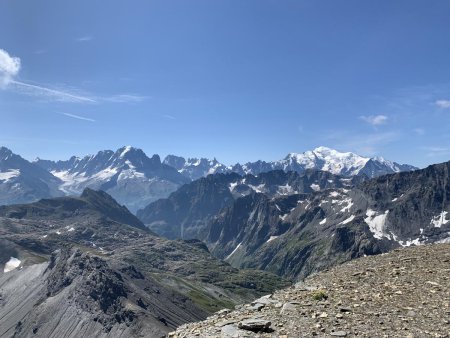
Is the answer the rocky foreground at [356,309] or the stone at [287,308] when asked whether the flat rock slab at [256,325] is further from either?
the stone at [287,308]

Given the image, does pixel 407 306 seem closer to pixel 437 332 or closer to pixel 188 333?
pixel 437 332

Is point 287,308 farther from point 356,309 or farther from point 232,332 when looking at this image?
point 232,332

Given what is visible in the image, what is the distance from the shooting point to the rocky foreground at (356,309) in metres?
19.0

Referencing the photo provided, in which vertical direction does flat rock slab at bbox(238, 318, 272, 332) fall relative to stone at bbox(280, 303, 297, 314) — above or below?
below

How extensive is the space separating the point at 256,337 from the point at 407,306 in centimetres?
842

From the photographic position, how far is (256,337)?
1842 cm

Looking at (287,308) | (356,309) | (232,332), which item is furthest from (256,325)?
(356,309)

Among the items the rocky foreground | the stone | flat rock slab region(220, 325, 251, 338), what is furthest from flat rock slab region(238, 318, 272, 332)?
the stone

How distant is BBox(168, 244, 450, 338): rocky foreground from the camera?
19.0 meters

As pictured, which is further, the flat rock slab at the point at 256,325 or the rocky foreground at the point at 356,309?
the flat rock slab at the point at 256,325

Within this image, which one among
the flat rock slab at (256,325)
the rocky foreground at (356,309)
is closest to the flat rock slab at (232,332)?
the rocky foreground at (356,309)

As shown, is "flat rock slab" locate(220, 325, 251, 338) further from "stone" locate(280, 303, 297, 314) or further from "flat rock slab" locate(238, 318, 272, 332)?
"stone" locate(280, 303, 297, 314)

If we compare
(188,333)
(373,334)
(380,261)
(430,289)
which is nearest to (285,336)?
(373,334)

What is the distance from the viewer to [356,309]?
2136cm
